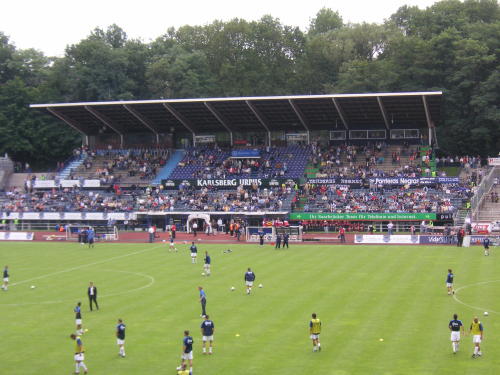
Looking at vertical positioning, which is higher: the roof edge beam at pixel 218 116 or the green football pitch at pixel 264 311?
the roof edge beam at pixel 218 116

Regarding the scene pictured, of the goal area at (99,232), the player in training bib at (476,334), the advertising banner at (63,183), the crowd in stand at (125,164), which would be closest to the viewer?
the player in training bib at (476,334)

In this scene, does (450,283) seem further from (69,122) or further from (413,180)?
(69,122)

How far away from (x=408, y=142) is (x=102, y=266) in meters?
44.7

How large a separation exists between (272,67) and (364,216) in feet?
142

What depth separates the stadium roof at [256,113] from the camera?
248 ft

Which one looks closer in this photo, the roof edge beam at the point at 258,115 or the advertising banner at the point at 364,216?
the advertising banner at the point at 364,216

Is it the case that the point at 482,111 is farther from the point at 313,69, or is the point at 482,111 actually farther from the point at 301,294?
the point at 301,294

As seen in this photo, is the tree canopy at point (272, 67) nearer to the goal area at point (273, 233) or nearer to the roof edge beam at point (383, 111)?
the roof edge beam at point (383, 111)

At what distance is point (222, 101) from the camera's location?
7794 centimetres

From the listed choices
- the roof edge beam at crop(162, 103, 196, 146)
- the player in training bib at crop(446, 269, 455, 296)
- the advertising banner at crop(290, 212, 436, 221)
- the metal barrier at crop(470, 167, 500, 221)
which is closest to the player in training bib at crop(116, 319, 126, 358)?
the player in training bib at crop(446, 269, 455, 296)

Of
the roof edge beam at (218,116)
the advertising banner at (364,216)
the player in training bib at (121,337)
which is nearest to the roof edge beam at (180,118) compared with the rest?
the roof edge beam at (218,116)

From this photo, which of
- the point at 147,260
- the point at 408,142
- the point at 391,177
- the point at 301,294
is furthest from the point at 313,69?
the point at 301,294

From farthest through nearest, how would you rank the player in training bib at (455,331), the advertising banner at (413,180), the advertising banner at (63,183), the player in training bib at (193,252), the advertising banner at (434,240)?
the advertising banner at (63,183)
the advertising banner at (413,180)
the advertising banner at (434,240)
the player in training bib at (193,252)
the player in training bib at (455,331)

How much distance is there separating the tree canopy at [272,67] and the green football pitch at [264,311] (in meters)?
35.9
